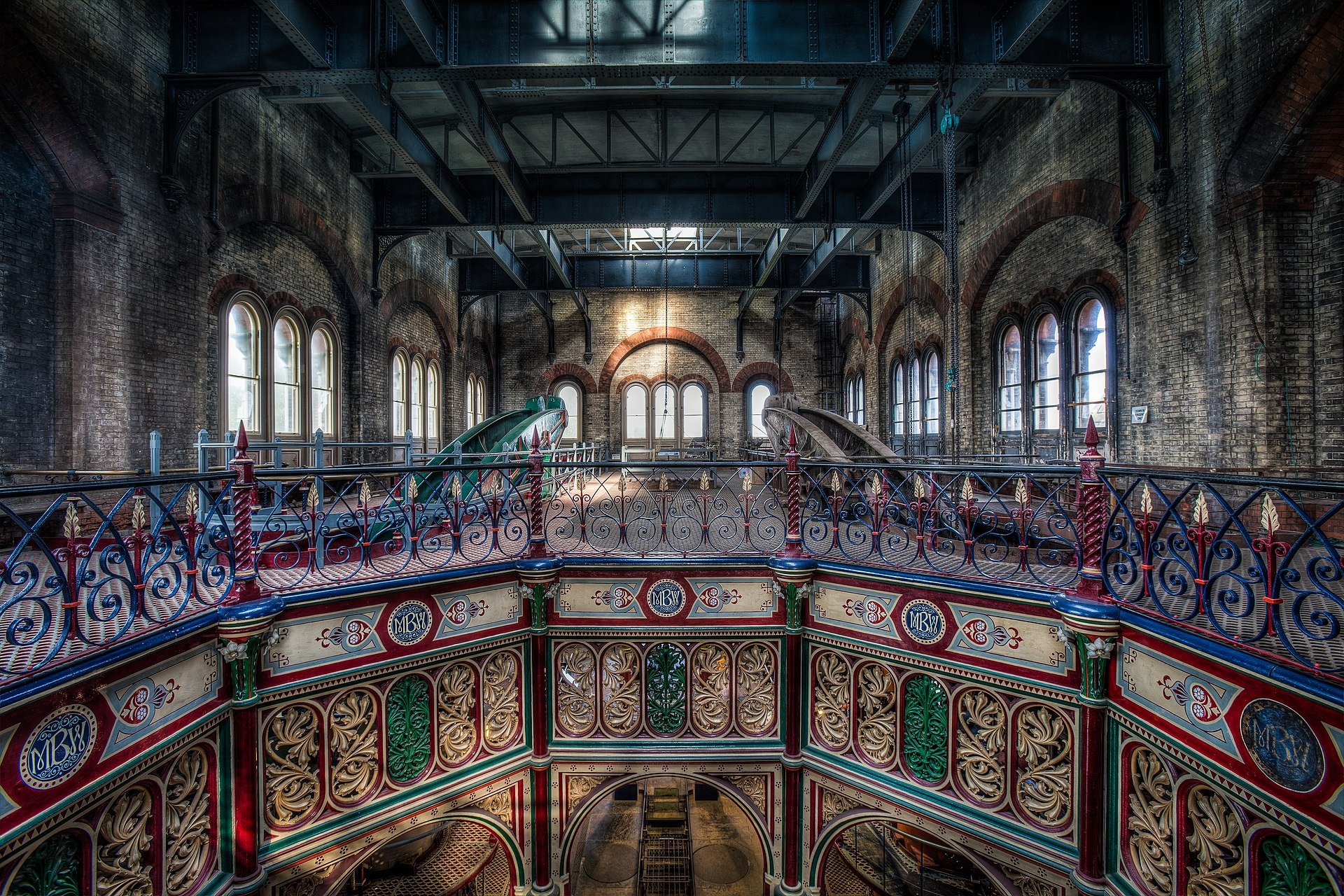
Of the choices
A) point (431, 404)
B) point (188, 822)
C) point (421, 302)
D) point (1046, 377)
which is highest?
point (421, 302)

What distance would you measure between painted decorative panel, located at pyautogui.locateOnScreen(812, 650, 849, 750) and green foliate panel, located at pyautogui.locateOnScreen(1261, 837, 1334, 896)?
Answer: 2.64 meters

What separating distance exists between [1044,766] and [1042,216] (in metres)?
7.33

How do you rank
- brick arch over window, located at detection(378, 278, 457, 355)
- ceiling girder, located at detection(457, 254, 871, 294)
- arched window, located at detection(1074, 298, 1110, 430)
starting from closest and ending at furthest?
1. arched window, located at detection(1074, 298, 1110, 430)
2. brick arch over window, located at detection(378, 278, 457, 355)
3. ceiling girder, located at detection(457, 254, 871, 294)

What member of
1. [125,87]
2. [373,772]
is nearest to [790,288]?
[125,87]

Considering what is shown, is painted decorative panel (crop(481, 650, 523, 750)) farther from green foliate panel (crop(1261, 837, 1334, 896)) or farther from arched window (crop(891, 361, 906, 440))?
arched window (crop(891, 361, 906, 440))

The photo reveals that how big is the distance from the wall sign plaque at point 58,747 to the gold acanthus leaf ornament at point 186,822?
725mm

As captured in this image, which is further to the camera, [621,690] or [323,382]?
[323,382]

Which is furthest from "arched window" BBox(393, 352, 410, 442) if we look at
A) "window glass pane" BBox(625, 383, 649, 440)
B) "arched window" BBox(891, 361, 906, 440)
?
"arched window" BBox(891, 361, 906, 440)

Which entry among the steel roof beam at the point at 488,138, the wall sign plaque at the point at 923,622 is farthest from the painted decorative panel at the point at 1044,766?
the steel roof beam at the point at 488,138

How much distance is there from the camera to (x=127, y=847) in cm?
347

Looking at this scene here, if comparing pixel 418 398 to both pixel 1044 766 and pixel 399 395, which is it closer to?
pixel 399 395

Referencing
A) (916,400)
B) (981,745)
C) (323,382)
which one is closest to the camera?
(981,745)

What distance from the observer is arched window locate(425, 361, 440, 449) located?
13.5 m

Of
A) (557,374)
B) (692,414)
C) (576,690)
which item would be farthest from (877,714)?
(557,374)
